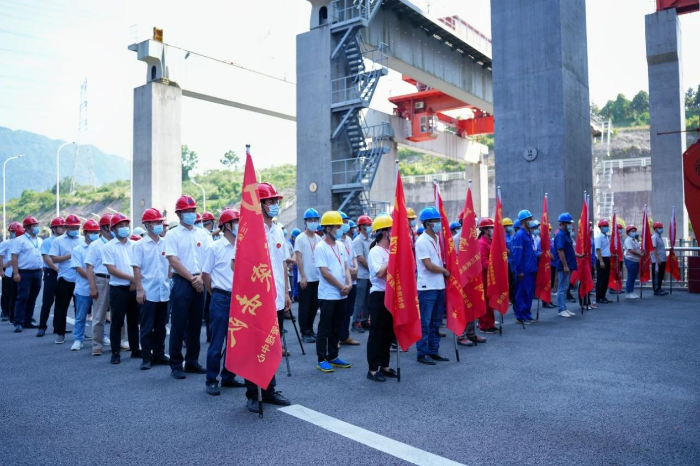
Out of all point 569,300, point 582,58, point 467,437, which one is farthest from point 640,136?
point 467,437

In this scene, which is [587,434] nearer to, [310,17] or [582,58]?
[582,58]

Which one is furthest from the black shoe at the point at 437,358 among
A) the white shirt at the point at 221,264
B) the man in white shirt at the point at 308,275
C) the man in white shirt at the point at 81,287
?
the man in white shirt at the point at 81,287

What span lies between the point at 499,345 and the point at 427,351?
1608 mm

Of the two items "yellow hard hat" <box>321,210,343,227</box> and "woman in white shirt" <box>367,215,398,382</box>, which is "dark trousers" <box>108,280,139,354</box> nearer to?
"yellow hard hat" <box>321,210,343,227</box>

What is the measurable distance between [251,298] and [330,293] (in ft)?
6.53

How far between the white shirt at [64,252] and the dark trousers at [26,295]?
7.11 ft

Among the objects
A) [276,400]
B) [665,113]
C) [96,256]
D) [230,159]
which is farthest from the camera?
[230,159]

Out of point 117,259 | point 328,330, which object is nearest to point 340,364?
point 328,330

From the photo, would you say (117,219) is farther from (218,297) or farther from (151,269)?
(218,297)

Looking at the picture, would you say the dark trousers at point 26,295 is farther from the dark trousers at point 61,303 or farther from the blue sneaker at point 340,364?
the blue sneaker at point 340,364

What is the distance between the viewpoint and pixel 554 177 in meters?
16.1

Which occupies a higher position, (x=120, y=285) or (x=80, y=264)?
(x=80, y=264)

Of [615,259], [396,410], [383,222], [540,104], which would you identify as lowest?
[396,410]

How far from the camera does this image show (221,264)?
5.80m
